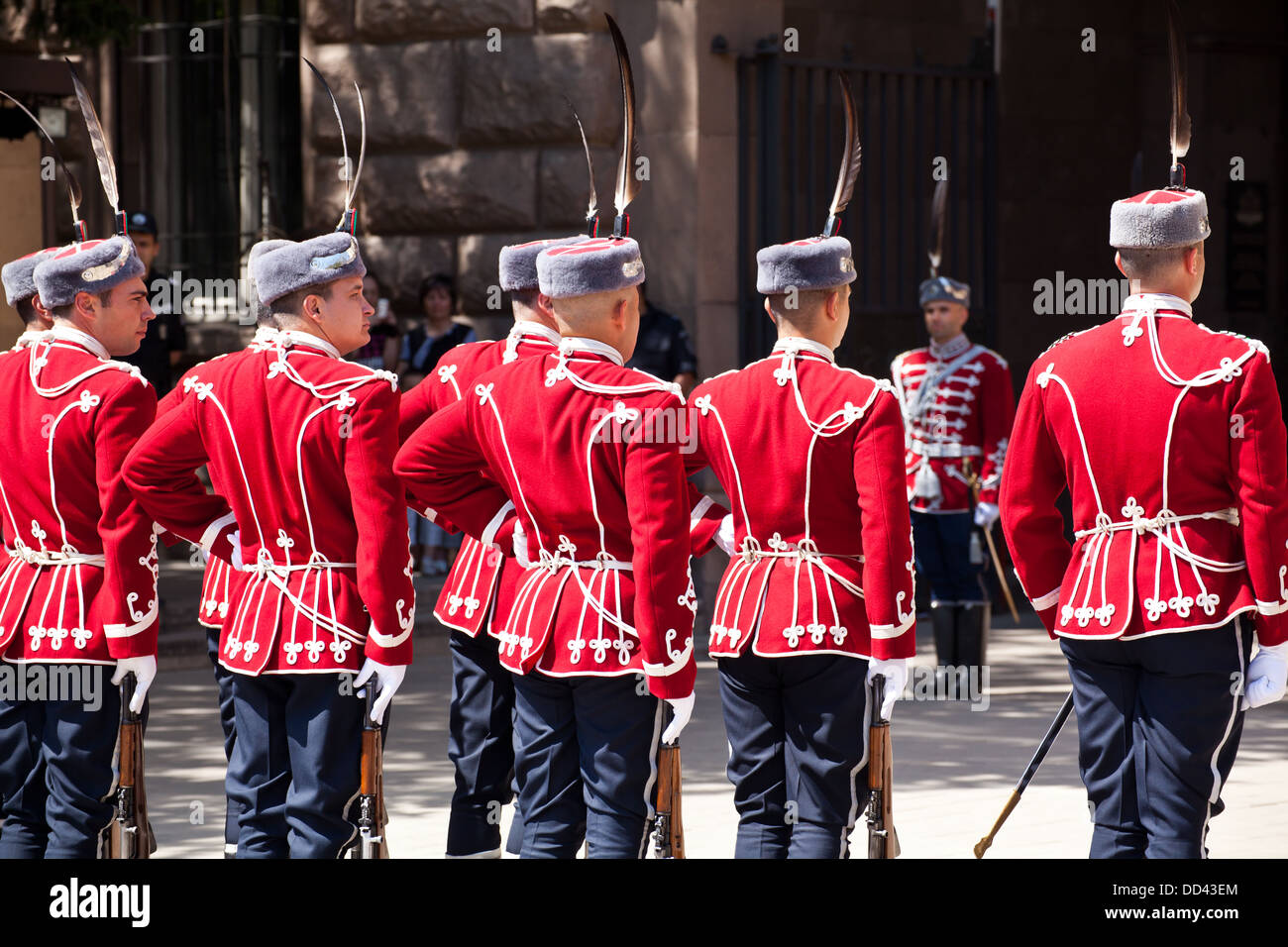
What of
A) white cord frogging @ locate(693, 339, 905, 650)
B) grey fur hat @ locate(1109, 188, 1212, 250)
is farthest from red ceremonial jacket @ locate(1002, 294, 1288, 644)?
white cord frogging @ locate(693, 339, 905, 650)

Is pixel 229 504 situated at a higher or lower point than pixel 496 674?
higher

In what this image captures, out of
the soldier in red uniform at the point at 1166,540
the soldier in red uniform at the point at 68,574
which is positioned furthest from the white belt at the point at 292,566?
the soldier in red uniform at the point at 1166,540

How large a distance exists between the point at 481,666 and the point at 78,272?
1706 millimetres

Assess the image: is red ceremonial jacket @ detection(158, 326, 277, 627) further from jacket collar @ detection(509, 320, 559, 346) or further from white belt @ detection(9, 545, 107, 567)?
jacket collar @ detection(509, 320, 559, 346)

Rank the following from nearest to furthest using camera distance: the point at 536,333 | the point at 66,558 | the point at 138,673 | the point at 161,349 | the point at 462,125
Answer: the point at 138,673, the point at 66,558, the point at 536,333, the point at 161,349, the point at 462,125

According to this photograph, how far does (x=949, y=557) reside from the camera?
10.0m

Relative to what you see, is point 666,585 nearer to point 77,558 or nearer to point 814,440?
point 814,440

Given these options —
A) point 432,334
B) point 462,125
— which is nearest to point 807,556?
point 432,334

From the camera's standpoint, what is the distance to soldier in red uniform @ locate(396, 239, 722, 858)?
503cm

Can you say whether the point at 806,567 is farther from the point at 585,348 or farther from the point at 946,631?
the point at 946,631

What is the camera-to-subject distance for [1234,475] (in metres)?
5.15
